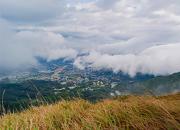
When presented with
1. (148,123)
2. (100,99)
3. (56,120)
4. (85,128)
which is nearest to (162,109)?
(148,123)

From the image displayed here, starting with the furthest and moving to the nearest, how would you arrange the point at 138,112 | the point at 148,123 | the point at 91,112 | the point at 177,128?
the point at 91,112
the point at 138,112
the point at 148,123
the point at 177,128

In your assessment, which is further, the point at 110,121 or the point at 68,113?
the point at 68,113

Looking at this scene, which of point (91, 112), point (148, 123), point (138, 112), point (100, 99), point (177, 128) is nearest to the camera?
point (177, 128)

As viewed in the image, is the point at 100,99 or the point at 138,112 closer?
the point at 138,112

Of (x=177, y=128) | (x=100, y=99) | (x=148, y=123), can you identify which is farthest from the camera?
(x=100, y=99)

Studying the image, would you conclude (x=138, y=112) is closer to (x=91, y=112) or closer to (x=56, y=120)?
(x=91, y=112)

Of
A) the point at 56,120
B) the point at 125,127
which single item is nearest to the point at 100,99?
the point at 56,120

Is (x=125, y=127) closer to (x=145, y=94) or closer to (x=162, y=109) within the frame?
(x=162, y=109)

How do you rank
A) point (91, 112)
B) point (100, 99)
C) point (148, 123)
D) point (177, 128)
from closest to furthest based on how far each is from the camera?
point (177, 128) < point (148, 123) < point (91, 112) < point (100, 99)
